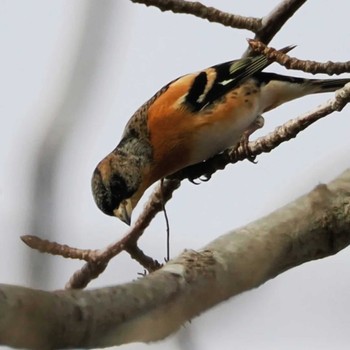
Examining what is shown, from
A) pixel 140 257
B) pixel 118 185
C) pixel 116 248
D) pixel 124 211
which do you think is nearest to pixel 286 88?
pixel 118 185

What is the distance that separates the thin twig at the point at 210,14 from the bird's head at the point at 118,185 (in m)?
1.33

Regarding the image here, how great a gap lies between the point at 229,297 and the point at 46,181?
0.38 meters

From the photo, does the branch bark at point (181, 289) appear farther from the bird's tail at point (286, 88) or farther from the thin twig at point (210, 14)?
the bird's tail at point (286, 88)

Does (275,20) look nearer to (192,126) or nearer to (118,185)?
(192,126)

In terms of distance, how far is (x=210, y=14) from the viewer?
3633 millimetres

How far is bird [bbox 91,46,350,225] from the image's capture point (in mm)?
4688

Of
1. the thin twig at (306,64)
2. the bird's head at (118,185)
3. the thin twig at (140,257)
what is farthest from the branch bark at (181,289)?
the bird's head at (118,185)

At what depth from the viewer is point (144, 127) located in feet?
16.7

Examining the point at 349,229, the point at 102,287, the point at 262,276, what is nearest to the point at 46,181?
the point at 102,287

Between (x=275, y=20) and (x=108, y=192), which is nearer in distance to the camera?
(x=275, y=20)

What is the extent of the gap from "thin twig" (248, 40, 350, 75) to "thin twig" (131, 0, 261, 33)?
386mm

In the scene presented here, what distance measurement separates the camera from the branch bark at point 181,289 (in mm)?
1091

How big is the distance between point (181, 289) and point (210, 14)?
2.44m

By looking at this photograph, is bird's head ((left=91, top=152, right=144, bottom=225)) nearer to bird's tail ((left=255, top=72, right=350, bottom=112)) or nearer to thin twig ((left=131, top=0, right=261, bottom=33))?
bird's tail ((left=255, top=72, right=350, bottom=112))
